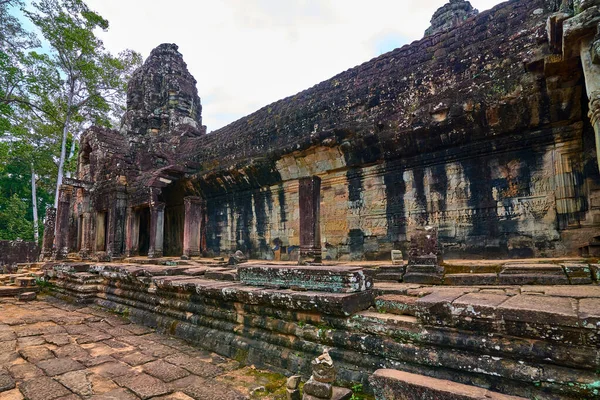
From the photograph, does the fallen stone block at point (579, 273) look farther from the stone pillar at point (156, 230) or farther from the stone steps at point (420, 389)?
the stone pillar at point (156, 230)

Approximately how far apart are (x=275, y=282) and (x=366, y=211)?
4.23 metres

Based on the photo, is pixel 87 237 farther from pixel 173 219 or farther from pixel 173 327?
pixel 173 327

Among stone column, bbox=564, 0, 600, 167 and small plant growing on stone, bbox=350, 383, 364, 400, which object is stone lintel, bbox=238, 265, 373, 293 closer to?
small plant growing on stone, bbox=350, 383, 364, 400

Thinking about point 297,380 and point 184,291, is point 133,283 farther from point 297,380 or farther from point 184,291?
point 297,380

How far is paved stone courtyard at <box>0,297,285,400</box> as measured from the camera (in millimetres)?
2908

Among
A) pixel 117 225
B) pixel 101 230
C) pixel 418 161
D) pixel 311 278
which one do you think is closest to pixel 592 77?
pixel 418 161

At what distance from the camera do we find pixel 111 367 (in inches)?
138

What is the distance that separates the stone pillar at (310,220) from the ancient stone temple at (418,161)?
→ 0.11 feet

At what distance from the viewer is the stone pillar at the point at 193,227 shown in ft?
37.2

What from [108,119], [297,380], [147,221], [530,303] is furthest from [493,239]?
[108,119]

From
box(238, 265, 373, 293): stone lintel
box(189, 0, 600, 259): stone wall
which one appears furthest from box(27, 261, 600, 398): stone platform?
box(189, 0, 600, 259): stone wall

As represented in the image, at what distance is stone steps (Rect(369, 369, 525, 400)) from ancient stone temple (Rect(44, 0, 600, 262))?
3289mm

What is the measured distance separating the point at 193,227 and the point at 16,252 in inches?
473

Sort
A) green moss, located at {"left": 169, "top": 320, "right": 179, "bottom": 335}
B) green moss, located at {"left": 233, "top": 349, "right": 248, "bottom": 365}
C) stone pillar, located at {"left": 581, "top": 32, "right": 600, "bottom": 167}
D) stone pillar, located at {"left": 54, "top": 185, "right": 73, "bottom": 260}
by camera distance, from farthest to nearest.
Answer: stone pillar, located at {"left": 54, "top": 185, "right": 73, "bottom": 260}
green moss, located at {"left": 169, "top": 320, "right": 179, "bottom": 335}
stone pillar, located at {"left": 581, "top": 32, "right": 600, "bottom": 167}
green moss, located at {"left": 233, "top": 349, "right": 248, "bottom": 365}
